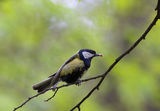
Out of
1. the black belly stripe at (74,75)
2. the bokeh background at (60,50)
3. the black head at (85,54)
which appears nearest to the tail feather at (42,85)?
the black belly stripe at (74,75)

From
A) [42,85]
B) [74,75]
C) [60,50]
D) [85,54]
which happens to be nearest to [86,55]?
[85,54]

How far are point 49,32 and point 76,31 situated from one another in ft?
1.99

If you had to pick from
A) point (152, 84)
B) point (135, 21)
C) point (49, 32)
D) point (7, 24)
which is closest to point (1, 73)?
point (7, 24)

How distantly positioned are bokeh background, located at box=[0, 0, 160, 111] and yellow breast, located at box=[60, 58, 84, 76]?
136 cm

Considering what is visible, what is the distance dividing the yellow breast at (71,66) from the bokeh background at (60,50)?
1361mm

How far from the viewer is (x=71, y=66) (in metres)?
2.47

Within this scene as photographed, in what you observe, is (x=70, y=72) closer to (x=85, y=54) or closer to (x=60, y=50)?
(x=85, y=54)

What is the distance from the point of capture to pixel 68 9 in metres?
4.34

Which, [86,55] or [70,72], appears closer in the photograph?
[70,72]

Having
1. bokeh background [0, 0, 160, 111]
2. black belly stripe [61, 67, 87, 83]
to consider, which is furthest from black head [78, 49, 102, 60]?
bokeh background [0, 0, 160, 111]

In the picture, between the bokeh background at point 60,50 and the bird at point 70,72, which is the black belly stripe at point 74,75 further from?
the bokeh background at point 60,50

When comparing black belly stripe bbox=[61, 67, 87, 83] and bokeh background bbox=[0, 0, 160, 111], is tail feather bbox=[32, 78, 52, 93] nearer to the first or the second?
black belly stripe bbox=[61, 67, 87, 83]

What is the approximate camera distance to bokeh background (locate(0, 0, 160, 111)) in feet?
13.5

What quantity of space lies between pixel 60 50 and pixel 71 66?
2.21 meters
